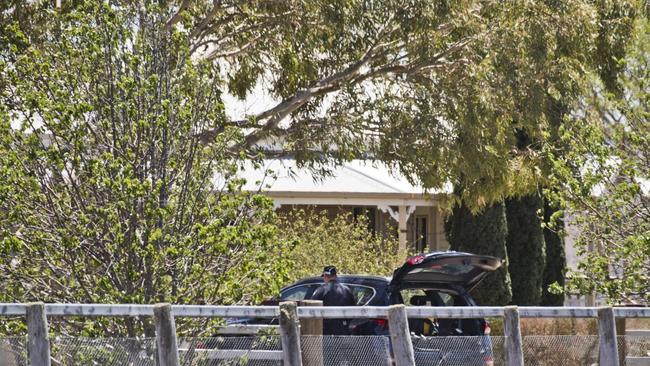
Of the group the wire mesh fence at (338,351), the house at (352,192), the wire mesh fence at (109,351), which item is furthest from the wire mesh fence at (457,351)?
the house at (352,192)

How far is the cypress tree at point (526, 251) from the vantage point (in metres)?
26.3

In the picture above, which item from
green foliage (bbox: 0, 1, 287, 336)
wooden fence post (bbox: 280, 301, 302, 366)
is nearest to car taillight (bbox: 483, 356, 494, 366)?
wooden fence post (bbox: 280, 301, 302, 366)

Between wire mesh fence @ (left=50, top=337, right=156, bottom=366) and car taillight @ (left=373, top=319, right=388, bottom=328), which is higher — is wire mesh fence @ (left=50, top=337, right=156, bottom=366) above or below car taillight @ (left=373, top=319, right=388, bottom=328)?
above

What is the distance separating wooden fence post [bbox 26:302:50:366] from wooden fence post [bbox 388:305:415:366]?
2762mm

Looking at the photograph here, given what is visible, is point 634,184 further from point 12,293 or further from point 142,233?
point 12,293

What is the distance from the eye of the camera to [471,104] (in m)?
17.4

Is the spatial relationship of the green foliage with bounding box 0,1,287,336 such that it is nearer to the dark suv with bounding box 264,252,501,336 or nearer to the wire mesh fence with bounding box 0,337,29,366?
the wire mesh fence with bounding box 0,337,29,366

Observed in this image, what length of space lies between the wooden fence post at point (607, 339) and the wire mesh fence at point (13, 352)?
504cm

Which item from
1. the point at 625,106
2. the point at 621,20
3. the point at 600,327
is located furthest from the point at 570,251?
the point at 600,327

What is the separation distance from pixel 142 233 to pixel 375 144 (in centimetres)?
774

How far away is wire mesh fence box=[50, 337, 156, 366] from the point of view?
30.8ft

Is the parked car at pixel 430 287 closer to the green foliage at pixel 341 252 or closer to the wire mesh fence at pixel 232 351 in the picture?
the wire mesh fence at pixel 232 351

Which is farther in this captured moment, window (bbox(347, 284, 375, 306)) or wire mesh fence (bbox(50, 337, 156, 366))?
window (bbox(347, 284, 375, 306))

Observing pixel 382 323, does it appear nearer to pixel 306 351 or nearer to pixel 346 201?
pixel 306 351
